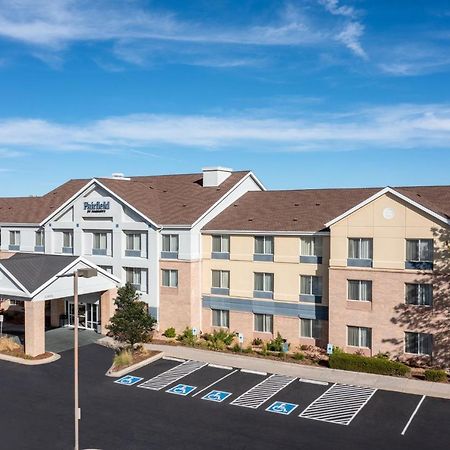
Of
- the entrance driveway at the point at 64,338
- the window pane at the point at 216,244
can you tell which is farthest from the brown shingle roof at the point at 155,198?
the entrance driveway at the point at 64,338

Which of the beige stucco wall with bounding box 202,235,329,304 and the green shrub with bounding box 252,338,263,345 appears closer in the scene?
the beige stucco wall with bounding box 202,235,329,304

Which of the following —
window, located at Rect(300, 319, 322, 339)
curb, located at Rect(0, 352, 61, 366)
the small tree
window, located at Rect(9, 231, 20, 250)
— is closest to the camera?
curb, located at Rect(0, 352, 61, 366)

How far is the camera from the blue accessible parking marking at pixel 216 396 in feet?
98.3

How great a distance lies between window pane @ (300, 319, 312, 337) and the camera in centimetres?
4019

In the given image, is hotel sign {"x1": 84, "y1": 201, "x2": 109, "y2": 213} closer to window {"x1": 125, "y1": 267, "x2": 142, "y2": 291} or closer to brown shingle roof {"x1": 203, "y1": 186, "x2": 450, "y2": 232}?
window {"x1": 125, "y1": 267, "x2": 142, "y2": 291}

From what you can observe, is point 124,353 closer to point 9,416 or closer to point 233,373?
point 233,373

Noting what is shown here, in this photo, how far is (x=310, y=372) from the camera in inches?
1371

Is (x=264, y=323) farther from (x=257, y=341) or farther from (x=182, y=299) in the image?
(x=182, y=299)

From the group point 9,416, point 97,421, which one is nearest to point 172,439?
point 97,421

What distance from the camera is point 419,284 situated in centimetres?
3544

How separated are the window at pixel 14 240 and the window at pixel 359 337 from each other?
3259 centimetres

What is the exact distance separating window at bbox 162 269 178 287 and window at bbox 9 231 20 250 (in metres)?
17.5

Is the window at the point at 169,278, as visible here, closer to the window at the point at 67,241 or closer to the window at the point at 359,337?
the window at the point at 67,241

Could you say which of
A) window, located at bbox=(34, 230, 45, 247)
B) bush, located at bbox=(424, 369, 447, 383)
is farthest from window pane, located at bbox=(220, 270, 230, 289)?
window, located at bbox=(34, 230, 45, 247)
